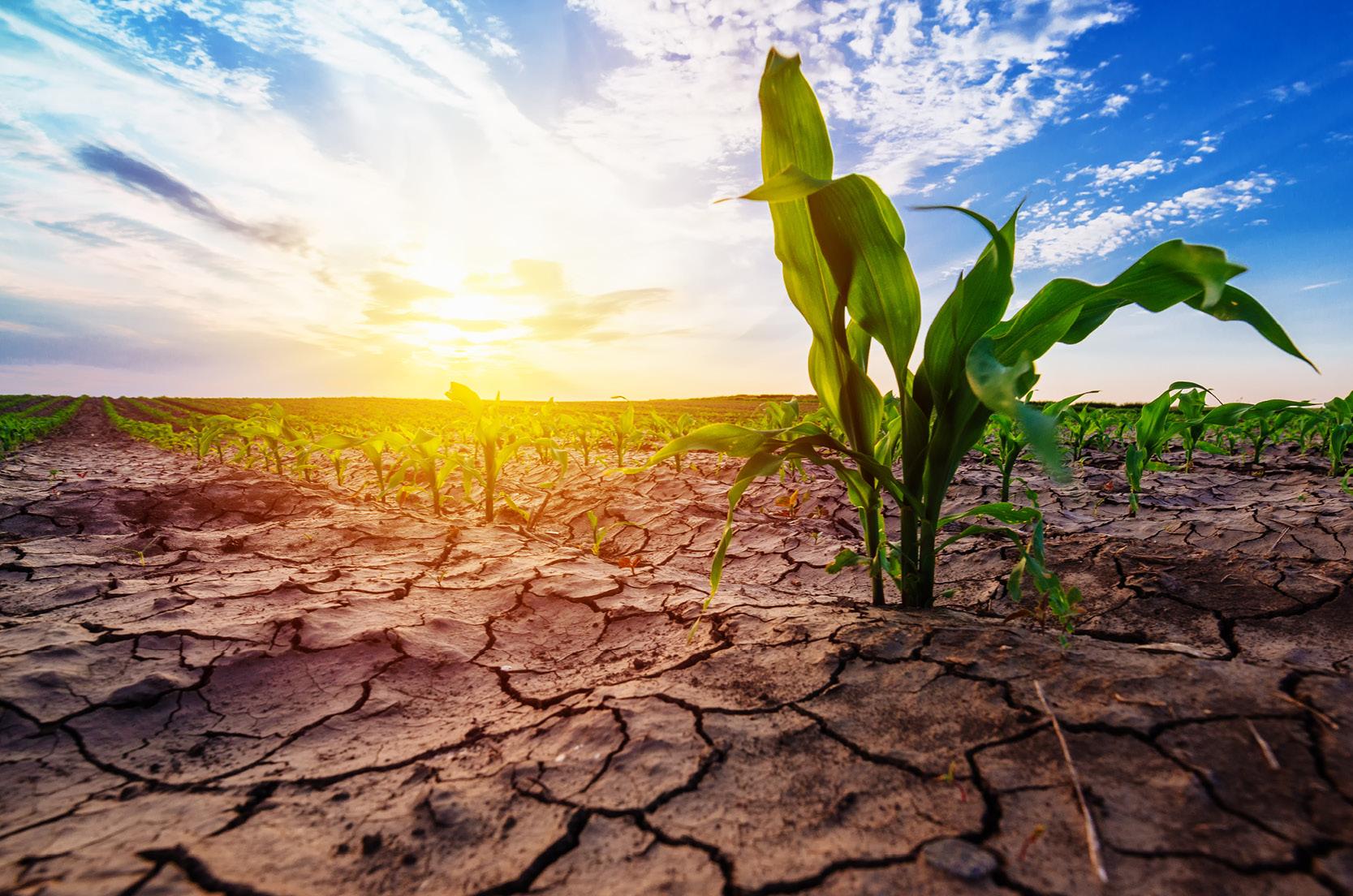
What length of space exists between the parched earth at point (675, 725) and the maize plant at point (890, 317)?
0.29 meters

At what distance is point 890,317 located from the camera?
1245 mm

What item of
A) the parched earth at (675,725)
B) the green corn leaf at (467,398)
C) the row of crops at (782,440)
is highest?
the green corn leaf at (467,398)

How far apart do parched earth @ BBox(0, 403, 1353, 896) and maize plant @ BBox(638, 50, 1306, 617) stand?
0.29m

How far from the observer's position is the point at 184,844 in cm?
80

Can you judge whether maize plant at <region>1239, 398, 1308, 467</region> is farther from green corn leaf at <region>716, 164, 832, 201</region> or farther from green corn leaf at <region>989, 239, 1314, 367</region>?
green corn leaf at <region>716, 164, 832, 201</region>

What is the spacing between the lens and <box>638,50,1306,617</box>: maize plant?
1.07m

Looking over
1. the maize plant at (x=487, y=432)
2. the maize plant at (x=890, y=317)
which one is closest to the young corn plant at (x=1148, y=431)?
the maize plant at (x=890, y=317)

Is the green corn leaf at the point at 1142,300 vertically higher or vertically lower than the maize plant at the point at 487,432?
higher

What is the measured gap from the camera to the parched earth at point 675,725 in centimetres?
71

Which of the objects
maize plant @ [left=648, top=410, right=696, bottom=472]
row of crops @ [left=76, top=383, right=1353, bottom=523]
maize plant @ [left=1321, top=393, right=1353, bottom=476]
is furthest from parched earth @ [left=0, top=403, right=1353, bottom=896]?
maize plant @ [left=648, top=410, right=696, bottom=472]

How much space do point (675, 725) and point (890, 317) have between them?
0.90 metres

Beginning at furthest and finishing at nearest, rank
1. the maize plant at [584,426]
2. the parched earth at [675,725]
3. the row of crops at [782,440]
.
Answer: the maize plant at [584,426], the row of crops at [782,440], the parched earth at [675,725]

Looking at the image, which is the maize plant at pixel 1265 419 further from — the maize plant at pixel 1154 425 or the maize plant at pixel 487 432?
the maize plant at pixel 487 432

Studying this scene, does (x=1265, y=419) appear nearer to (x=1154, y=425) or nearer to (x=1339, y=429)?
(x=1339, y=429)
